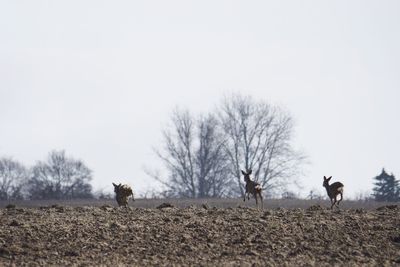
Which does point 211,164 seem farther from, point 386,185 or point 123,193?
point 123,193

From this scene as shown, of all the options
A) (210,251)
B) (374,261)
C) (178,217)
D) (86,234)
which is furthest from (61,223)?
(374,261)

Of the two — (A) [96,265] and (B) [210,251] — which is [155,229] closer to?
(B) [210,251]

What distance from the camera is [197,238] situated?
19.9m

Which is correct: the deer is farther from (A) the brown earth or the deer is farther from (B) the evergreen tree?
(B) the evergreen tree

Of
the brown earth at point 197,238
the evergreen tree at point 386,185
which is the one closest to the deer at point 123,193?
the brown earth at point 197,238

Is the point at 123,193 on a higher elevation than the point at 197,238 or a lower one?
higher

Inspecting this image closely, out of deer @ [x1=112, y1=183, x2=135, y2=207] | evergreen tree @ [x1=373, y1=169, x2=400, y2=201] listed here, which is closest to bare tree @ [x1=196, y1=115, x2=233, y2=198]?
evergreen tree @ [x1=373, y1=169, x2=400, y2=201]

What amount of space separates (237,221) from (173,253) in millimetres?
4404

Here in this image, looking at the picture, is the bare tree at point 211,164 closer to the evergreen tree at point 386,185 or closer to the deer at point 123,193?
the evergreen tree at point 386,185

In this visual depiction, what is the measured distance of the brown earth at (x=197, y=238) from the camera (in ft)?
58.2

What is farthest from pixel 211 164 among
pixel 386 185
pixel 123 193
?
pixel 123 193

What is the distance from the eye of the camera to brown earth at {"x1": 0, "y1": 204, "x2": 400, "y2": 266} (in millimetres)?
17750

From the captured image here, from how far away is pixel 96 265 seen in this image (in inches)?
664

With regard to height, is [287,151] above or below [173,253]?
above
